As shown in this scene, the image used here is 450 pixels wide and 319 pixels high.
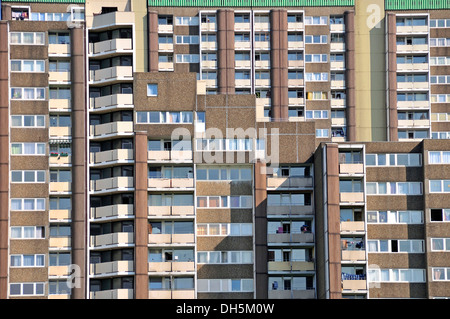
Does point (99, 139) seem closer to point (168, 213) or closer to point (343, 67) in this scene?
point (168, 213)

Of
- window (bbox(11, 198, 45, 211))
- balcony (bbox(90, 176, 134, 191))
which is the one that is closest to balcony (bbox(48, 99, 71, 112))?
balcony (bbox(90, 176, 134, 191))

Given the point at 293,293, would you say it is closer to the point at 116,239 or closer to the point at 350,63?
the point at 116,239

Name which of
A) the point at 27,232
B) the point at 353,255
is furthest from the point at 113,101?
the point at 353,255

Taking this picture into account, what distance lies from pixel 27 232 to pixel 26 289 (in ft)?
20.1

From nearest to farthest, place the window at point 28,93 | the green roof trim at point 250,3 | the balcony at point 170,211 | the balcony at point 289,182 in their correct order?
the balcony at point 170,211
the balcony at point 289,182
the window at point 28,93
the green roof trim at point 250,3

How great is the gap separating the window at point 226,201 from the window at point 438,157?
62.5ft

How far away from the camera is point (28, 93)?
349ft

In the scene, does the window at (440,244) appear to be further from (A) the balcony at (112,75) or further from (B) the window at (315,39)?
(B) the window at (315,39)

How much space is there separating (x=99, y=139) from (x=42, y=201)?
30.3ft

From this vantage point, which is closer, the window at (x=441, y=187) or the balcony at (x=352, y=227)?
the balcony at (x=352, y=227)

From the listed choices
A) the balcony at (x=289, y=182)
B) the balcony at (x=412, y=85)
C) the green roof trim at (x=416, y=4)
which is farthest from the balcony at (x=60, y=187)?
the green roof trim at (x=416, y=4)

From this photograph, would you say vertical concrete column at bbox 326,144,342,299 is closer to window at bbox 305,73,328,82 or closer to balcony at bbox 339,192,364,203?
balcony at bbox 339,192,364,203

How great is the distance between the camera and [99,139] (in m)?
107

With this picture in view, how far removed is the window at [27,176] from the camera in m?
104
